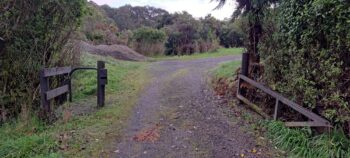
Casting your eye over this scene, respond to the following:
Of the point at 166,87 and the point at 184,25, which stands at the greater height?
the point at 184,25

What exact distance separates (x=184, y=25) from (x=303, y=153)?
908 inches

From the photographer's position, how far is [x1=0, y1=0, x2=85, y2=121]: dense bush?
7594mm

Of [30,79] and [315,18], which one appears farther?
[30,79]

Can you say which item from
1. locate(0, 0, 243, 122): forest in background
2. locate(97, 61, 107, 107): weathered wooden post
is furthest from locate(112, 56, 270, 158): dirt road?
locate(0, 0, 243, 122): forest in background

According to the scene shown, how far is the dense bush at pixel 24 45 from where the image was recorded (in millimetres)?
7594

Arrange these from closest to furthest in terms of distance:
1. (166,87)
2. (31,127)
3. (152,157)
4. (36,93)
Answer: (152,157)
(31,127)
(36,93)
(166,87)

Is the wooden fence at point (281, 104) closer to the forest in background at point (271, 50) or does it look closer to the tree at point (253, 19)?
the forest in background at point (271, 50)

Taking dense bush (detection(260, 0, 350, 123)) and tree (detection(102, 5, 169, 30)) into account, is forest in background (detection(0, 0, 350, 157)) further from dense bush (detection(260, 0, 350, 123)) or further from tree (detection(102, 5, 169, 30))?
tree (detection(102, 5, 169, 30))

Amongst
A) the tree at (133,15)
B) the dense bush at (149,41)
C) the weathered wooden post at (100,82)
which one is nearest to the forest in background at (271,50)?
the weathered wooden post at (100,82)

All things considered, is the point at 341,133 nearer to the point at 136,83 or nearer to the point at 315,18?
the point at 315,18

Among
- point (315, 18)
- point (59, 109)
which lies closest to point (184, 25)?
point (59, 109)

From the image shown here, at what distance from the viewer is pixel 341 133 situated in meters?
4.79

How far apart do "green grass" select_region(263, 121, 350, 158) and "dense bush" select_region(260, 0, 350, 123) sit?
0.97ft

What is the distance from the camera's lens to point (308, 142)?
523cm
